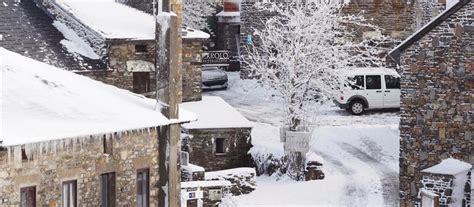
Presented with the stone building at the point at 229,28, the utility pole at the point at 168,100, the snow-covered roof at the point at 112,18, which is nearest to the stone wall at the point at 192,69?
the snow-covered roof at the point at 112,18

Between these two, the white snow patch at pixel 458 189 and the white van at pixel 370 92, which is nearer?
the white snow patch at pixel 458 189

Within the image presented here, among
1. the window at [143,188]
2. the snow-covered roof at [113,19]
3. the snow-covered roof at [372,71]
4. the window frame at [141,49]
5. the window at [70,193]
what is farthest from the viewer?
the snow-covered roof at [372,71]

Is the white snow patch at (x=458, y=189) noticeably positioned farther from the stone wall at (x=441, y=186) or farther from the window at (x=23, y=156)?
the window at (x=23, y=156)

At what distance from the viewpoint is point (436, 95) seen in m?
23.8

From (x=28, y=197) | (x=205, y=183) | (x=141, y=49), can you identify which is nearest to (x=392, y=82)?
(x=141, y=49)

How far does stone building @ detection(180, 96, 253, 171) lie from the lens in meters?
30.5

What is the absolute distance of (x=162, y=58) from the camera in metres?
23.1

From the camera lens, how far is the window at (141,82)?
29969 mm

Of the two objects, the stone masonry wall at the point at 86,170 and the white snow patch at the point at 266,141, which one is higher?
the stone masonry wall at the point at 86,170

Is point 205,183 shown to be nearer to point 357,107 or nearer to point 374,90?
point 357,107

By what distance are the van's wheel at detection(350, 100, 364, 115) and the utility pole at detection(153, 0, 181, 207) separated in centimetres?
1277

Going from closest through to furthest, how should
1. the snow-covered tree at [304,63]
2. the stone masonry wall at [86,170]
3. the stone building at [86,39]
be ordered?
the stone masonry wall at [86,170]
the stone building at [86,39]
the snow-covered tree at [304,63]

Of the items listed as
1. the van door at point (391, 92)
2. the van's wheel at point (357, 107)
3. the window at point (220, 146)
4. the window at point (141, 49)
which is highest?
the window at point (141, 49)

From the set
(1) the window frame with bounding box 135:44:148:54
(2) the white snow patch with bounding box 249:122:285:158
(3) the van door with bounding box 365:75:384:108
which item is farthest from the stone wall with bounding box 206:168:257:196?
(3) the van door with bounding box 365:75:384:108
